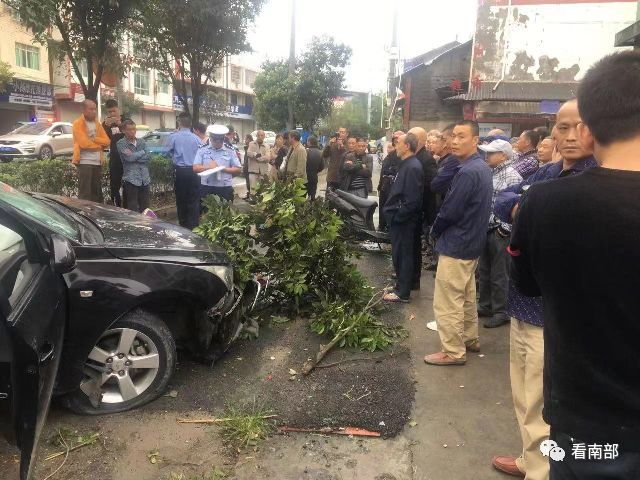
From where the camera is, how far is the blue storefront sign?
27.4m

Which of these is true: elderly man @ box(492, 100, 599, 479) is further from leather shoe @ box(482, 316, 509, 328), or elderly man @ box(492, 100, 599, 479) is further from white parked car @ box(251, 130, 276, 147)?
white parked car @ box(251, 130, 276, 147)

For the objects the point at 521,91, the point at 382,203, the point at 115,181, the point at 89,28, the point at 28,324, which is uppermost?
the point at 521,91

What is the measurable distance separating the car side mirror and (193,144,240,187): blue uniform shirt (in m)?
4.44

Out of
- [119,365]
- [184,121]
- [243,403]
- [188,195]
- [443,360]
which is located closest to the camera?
[119,365]

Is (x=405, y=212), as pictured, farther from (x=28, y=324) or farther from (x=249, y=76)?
(x=249, y=76)

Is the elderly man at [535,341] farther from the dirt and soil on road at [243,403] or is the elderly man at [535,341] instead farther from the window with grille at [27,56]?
the window with grille at [27,56]

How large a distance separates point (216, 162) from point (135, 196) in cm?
160

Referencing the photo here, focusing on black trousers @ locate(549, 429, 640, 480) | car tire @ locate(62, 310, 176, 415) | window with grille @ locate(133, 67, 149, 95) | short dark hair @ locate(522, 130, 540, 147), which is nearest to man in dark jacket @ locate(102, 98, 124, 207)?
car tire @ locate(62, 310, 176, 415)

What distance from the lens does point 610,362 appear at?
1.32 metres

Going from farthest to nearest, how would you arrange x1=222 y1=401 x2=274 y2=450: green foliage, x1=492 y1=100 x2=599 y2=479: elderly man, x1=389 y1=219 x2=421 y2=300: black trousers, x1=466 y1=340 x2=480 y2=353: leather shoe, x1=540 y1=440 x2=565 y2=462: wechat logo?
x1=389 y1=219 x2=421 y2=300: black trousers → x1=466 y1=340 x2=480 y2=353: leather shoe → x1=222 y1=401 x2=274 y2=450: green foliage → x1=492 y1=100 x2=599 y2=479: elderly man → x1=540 y1=440 x2=565 y2=462: wechat logo

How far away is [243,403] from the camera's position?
3447 millimetres

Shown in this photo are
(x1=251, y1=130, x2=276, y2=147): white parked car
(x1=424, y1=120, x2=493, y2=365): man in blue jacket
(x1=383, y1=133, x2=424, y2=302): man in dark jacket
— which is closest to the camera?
(x1=424, y1=120, x2=493, y2=365): man in blue jacket

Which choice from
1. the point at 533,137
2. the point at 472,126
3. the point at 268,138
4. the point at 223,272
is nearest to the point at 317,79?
the point at 268,138

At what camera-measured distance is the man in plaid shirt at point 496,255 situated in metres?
4.67
